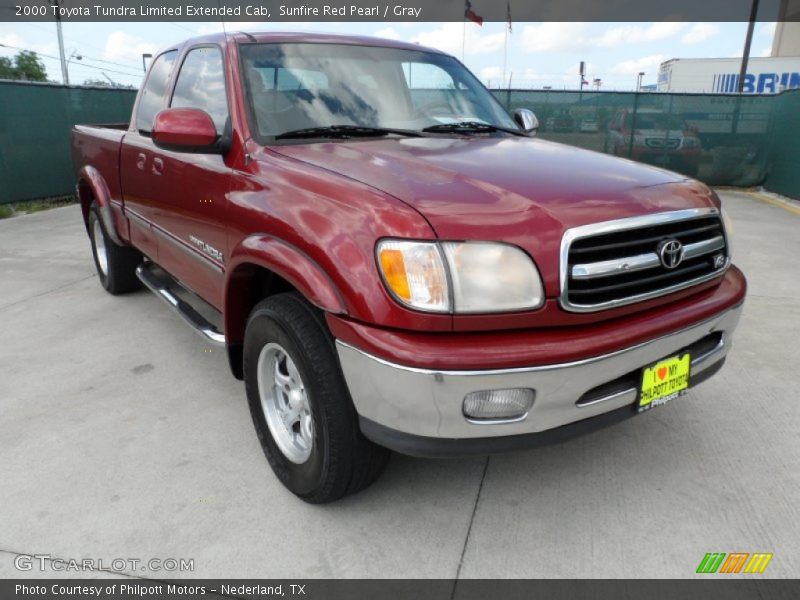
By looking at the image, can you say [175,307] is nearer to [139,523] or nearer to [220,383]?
[220,383]

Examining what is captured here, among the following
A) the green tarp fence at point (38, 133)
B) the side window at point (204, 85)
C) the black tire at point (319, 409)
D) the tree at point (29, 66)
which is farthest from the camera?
the tree at point (29, 66)

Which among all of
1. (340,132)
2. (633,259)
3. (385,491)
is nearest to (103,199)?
(340,132)

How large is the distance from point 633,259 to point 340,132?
4.64 ft

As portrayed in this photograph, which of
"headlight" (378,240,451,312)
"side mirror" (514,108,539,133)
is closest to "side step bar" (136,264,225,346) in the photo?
"headlight" (378,240,451,312)

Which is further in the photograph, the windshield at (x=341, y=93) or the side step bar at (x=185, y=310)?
the side step bar at (x=185, y=310)

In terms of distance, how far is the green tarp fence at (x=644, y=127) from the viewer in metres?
9.95

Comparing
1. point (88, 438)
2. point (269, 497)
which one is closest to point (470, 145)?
point (269, 497)

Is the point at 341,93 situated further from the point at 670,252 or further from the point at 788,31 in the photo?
the point at 788,31

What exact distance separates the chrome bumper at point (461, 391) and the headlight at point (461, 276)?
8.1 inches

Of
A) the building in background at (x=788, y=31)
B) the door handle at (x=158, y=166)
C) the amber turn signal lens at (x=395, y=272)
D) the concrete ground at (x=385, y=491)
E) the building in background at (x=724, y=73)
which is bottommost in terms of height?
the concrete ground at (x=385, y=491)

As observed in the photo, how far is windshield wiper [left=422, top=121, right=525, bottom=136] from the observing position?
10.0 feet

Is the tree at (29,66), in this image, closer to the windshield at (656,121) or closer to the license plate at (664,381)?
the windshield at (656,121)

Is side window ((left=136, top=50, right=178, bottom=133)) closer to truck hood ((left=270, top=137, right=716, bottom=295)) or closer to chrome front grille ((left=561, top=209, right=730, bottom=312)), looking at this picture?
Answer: truck hood ((left=270, top=137, right=716, bottom=295))
